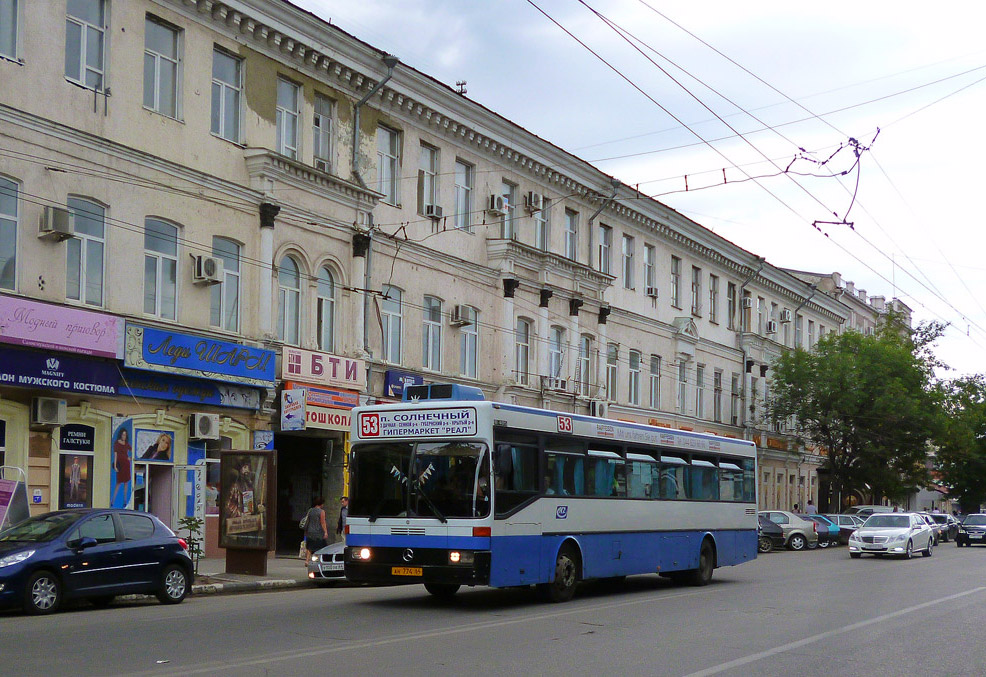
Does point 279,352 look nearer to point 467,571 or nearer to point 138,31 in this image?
point 138,31

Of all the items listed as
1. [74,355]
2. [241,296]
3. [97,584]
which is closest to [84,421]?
[74,355]

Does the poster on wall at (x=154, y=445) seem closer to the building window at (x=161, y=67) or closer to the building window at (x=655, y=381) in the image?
the building window at (x=161, y=67)

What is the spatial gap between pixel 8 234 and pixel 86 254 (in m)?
1.77

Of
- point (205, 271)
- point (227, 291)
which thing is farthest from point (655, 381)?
point (205, 271)

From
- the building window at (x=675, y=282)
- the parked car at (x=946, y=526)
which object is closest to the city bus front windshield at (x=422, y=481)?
the building window at (x=675, y=282)

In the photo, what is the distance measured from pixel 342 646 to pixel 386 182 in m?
19.8

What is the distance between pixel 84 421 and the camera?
21703mm

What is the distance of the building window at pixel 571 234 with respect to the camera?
38.8 meters

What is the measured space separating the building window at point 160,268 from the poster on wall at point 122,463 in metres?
2.44

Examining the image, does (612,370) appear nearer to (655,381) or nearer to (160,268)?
(655,381)

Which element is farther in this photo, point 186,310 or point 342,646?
point 186,310

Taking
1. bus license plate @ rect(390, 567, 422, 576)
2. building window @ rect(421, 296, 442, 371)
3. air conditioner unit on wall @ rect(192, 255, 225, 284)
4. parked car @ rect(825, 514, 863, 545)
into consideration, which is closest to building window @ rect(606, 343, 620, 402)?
building window @ rect(421, 296, 442, 371)

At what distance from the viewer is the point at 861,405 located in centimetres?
5272

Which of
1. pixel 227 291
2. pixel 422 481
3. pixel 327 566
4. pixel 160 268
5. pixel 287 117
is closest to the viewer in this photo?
pixel 422 481
